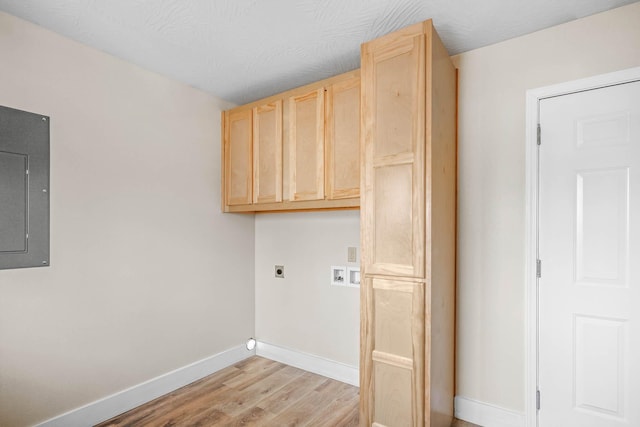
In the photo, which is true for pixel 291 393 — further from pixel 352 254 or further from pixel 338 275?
pixel 352 254

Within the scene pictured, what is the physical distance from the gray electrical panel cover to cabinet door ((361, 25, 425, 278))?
184 centimetres

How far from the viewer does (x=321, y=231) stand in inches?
115

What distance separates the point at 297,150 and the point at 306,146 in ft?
0.28

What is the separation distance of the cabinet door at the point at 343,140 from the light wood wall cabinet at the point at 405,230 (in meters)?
0.32

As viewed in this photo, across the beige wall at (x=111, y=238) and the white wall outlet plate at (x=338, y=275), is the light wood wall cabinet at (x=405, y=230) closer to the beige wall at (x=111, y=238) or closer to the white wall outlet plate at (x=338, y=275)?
the white wall outlet plate at (x=338, y=275)

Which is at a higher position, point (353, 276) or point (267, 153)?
point (267, 153)

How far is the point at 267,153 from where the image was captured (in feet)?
8.89

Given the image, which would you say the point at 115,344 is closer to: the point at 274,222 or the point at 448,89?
the point at 274,222

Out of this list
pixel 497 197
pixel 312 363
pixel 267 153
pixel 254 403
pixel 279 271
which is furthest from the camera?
pixel 279 271

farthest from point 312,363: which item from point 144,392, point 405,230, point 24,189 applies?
point 24,189

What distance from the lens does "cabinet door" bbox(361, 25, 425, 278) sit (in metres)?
1.74

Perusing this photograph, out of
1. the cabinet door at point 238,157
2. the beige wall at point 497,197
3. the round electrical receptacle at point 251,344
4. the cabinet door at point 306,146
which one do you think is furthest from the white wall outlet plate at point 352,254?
the round electrical receptacle at point 251,344

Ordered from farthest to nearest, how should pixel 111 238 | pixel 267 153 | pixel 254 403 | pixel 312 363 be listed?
pixel 312 363 < pixel 267 153 < pixel 254 403 < pixel 111 238

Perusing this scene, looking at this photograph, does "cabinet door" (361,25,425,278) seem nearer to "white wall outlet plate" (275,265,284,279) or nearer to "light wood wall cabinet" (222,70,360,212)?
"light wood wall cabinet" (222,70,360,212)
